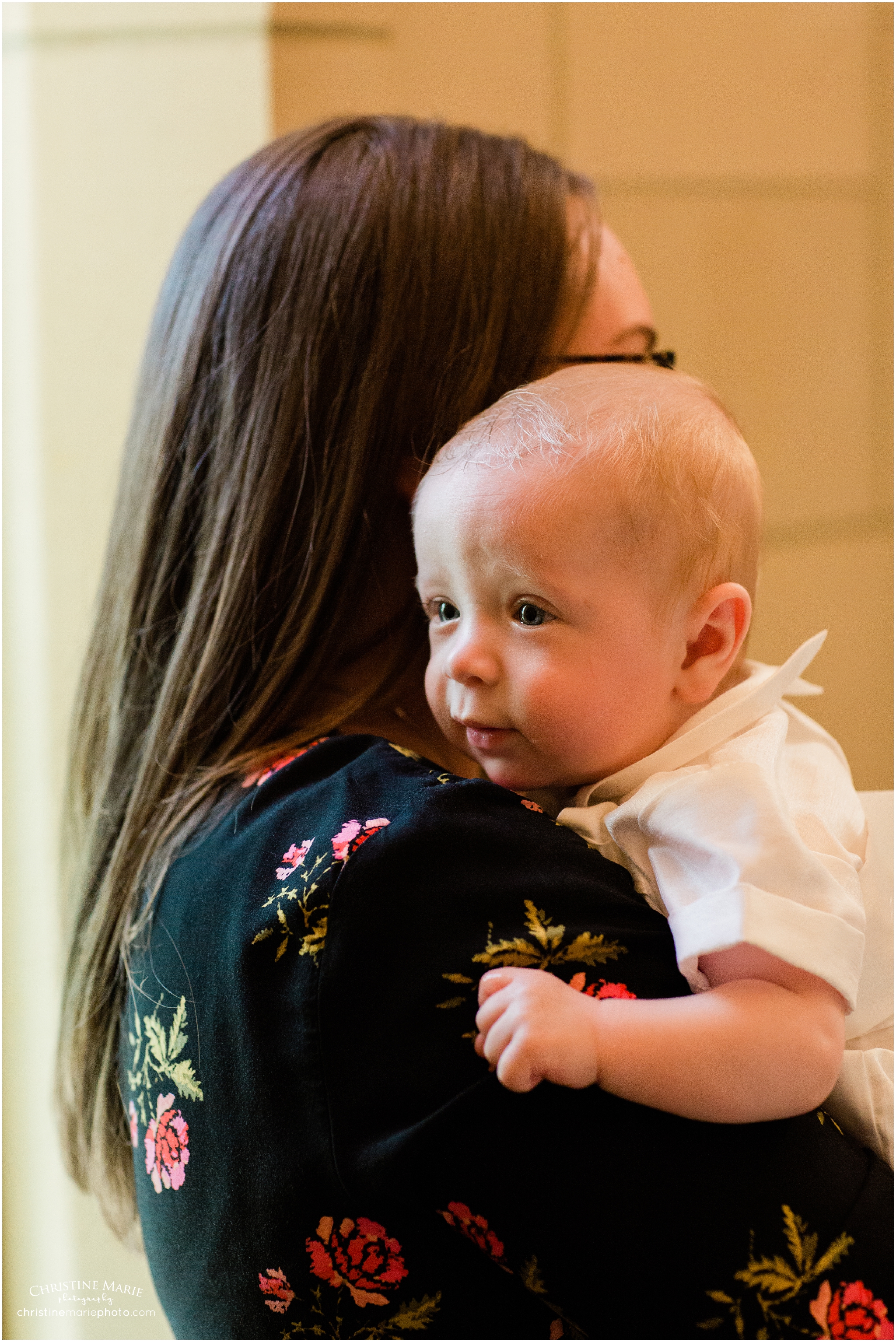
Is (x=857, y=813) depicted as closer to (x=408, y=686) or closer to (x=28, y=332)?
(x=408, y=686)

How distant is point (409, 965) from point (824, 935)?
0.26 meters

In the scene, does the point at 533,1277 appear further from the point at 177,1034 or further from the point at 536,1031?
the point at 177,1034

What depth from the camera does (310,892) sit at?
712mm

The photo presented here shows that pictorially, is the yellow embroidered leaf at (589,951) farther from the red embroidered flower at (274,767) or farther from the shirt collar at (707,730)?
the red embroidered flower at (274,767)

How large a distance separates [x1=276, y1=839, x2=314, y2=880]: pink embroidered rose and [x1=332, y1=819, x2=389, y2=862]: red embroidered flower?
0.03 meters

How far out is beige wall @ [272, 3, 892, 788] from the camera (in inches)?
64.4

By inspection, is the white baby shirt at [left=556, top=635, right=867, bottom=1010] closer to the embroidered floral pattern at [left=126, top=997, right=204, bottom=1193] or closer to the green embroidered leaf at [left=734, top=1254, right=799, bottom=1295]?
the green embroidered leaf at [left=734, top=1254, right=799, bottom=1295]

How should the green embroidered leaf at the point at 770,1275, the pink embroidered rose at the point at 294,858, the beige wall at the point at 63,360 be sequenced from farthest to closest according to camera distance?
the beige wall at the point at 63,360
the pink embroidered rose at the point at 294,858
the green embroidered leaf at the point at 770,1275

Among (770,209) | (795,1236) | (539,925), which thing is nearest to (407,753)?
(539,925)

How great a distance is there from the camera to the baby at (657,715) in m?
0.66

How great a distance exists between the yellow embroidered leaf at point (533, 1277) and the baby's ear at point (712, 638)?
412mm

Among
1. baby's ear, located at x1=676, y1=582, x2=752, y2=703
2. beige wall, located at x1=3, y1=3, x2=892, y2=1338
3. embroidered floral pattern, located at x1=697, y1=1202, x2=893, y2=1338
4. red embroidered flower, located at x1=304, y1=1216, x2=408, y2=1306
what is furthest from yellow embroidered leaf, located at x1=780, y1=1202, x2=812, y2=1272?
beige wall, located at x1=3, y1=3, x2=892, y2=1338

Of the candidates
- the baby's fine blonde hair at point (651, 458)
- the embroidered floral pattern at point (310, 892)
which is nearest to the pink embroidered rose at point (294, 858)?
the embroidered floral pattern at point (310, 892)

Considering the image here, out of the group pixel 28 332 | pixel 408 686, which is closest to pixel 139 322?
pixel 28 332
